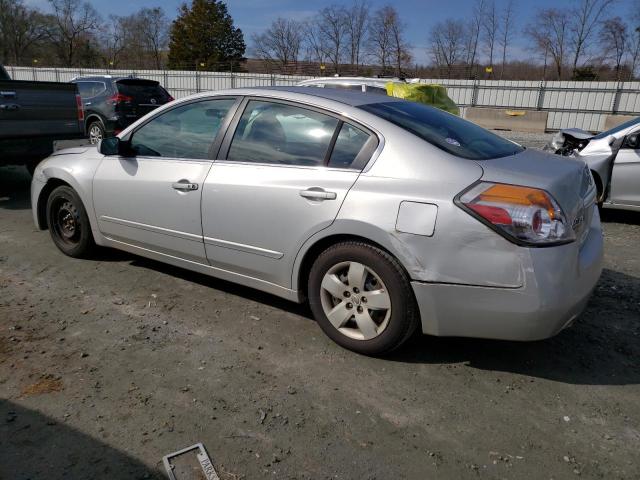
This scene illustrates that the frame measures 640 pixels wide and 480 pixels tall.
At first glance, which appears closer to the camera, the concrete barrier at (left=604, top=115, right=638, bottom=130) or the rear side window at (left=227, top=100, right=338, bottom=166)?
the rear side window at (left=227, top=100, right=338, bottom=166)

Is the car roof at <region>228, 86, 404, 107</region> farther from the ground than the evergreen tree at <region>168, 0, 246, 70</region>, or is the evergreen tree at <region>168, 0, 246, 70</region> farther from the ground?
the evergreen tree at <region>168, 0, 246, 70</region>

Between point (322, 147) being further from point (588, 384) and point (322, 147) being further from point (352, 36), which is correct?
point (352, 36)

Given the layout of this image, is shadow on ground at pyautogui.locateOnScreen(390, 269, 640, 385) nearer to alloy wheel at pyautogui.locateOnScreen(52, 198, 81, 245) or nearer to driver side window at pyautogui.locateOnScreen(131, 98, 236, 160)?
driver side window at pyautogui.locateOnScreen(131, 98, 236, 160)

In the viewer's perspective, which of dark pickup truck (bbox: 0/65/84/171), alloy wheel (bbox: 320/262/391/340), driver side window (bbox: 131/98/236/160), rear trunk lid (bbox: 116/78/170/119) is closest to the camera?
alloy wheel (bbox: 320/262/391/340)

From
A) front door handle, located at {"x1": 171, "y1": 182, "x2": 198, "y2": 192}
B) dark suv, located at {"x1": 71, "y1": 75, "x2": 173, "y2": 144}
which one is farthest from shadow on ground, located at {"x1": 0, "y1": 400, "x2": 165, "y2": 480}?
dark suv, located at {"x1": 71, "y1": 75, "x2": 173, "y2": 144}

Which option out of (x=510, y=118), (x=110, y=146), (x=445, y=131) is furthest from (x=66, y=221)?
(x=510, y=118)

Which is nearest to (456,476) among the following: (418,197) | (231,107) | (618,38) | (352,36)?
(418,197)

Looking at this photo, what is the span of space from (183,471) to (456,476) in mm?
1155

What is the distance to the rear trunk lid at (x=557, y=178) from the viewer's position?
2695 mm

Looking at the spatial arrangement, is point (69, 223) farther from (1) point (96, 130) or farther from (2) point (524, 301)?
(1) point (96, 130)

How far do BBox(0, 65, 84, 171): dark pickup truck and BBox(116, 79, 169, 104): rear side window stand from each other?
491 centimetres

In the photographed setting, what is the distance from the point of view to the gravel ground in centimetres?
227

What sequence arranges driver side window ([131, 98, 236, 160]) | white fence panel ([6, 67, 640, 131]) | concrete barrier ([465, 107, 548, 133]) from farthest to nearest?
white fence panel ([6, 67, 640, 131]), concrete barrier ([465, 107, 548, 133]), driver side window ([131, 98, 236, 160])

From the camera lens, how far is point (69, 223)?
183 inches
